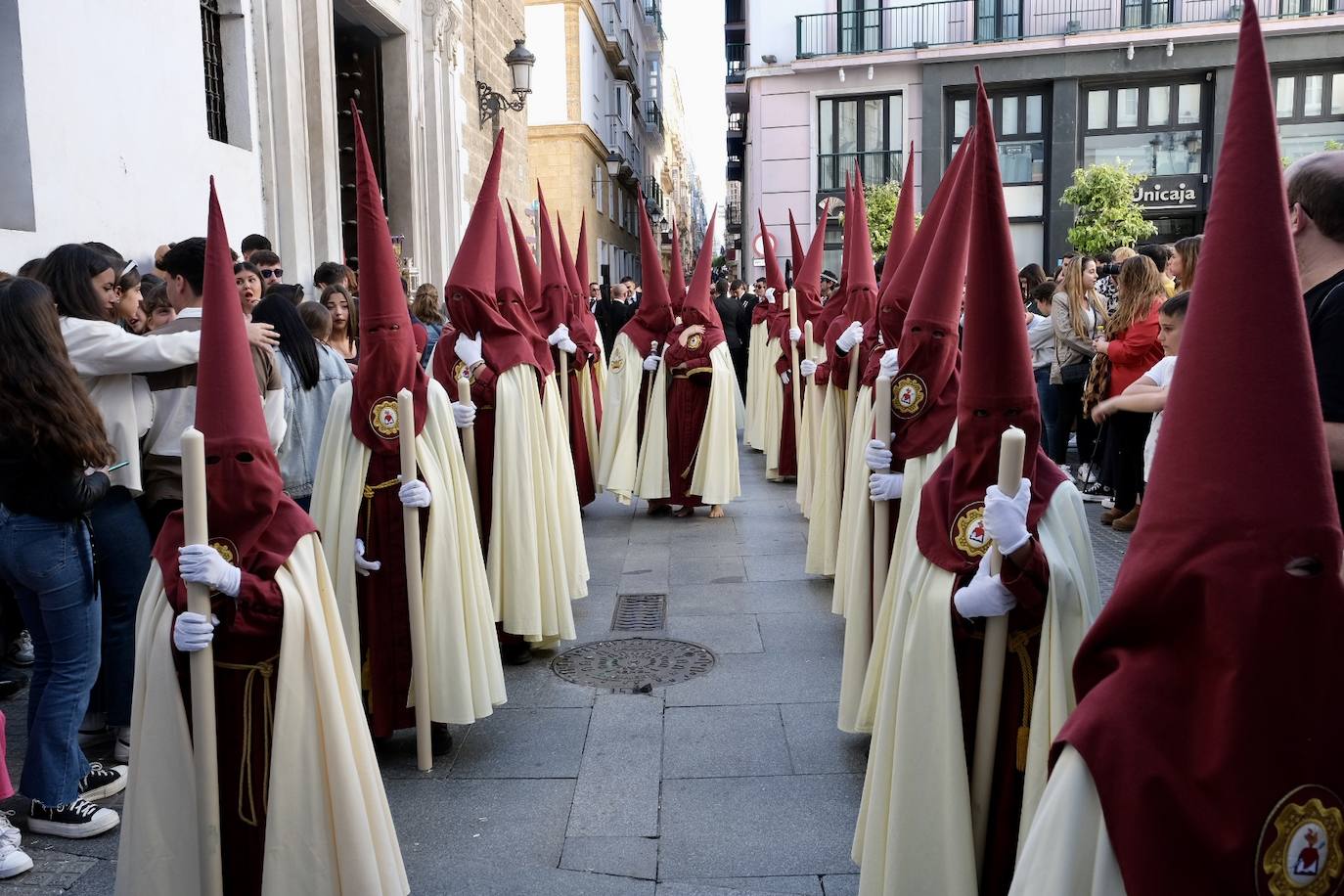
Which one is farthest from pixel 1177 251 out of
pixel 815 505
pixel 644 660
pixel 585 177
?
pixel 585 177

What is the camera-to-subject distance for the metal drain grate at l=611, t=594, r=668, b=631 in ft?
21.6

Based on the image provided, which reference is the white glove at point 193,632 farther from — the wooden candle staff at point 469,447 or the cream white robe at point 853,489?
the cream white robe at point 853,489

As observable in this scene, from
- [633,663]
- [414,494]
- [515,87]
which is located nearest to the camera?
[414,494]

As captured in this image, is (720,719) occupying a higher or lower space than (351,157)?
lower

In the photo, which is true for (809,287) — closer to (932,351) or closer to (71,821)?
(932,351)

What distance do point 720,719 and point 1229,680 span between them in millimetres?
3640

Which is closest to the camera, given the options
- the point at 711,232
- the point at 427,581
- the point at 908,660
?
the point at 908,660

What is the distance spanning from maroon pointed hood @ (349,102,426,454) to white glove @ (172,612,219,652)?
64.6 inches

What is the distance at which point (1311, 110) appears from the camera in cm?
2498

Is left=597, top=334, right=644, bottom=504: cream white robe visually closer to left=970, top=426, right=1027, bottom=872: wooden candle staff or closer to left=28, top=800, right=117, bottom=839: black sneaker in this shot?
left=28, top=800, right=117, bottom=839: black sneaker

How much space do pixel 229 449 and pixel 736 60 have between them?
4103cm

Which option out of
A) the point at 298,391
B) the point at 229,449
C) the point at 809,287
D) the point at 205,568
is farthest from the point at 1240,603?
the point at 809,287

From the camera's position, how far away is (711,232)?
10.6 m

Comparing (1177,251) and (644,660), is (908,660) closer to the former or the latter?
(644,660)
